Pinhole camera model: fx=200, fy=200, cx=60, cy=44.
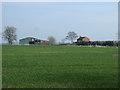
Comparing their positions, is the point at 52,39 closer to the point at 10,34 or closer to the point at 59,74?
the point at 10,34

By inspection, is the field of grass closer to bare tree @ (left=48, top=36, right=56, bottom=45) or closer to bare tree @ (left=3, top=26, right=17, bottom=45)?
bare tree @ (left=3, top=26, right=17, bottom=45)

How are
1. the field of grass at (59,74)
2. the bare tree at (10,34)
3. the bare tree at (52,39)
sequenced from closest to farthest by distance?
the field of grass at (59,74) < the bare tree at (10,34) < the bare tree at (52,39)

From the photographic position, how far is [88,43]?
307ft

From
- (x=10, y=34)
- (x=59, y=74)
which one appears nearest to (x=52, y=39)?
(x=10, y=34)

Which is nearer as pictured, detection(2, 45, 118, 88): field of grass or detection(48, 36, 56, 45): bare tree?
detection(2, 45, 118, 88): field of grass

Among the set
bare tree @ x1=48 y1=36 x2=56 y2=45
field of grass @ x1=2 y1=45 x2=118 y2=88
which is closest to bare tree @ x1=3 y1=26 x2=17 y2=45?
bare tree @ x1=48 y1=36 x2=56 y2=45

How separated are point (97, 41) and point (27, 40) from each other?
41626 mm

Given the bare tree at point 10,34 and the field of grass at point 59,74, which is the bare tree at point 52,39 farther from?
the field of grass at point 59,74

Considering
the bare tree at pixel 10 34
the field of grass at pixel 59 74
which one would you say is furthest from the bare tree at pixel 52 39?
the field of grass at pixel 59 74

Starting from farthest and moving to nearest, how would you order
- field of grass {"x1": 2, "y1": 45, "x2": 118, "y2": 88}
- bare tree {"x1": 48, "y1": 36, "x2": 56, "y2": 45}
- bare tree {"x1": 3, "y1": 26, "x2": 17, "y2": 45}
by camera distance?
bare tree {"x1": 48, "y1": 36, "x2": 56, "y2": 45} < bare tree {"x1": 3, "y1": 26, "x2": 17, "y2": 45} < field of grass {"x1": 2, "y1": 45, "x2": 118, "y2": 88}

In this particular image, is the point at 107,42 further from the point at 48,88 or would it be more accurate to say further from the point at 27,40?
the point at 48,88

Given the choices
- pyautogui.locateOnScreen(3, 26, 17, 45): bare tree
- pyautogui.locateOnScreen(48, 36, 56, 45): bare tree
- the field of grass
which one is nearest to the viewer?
the field of grass

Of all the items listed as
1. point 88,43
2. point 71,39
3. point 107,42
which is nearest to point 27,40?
point 71,39

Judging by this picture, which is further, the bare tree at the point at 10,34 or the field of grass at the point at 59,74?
the bare tree at the point at 10,34
